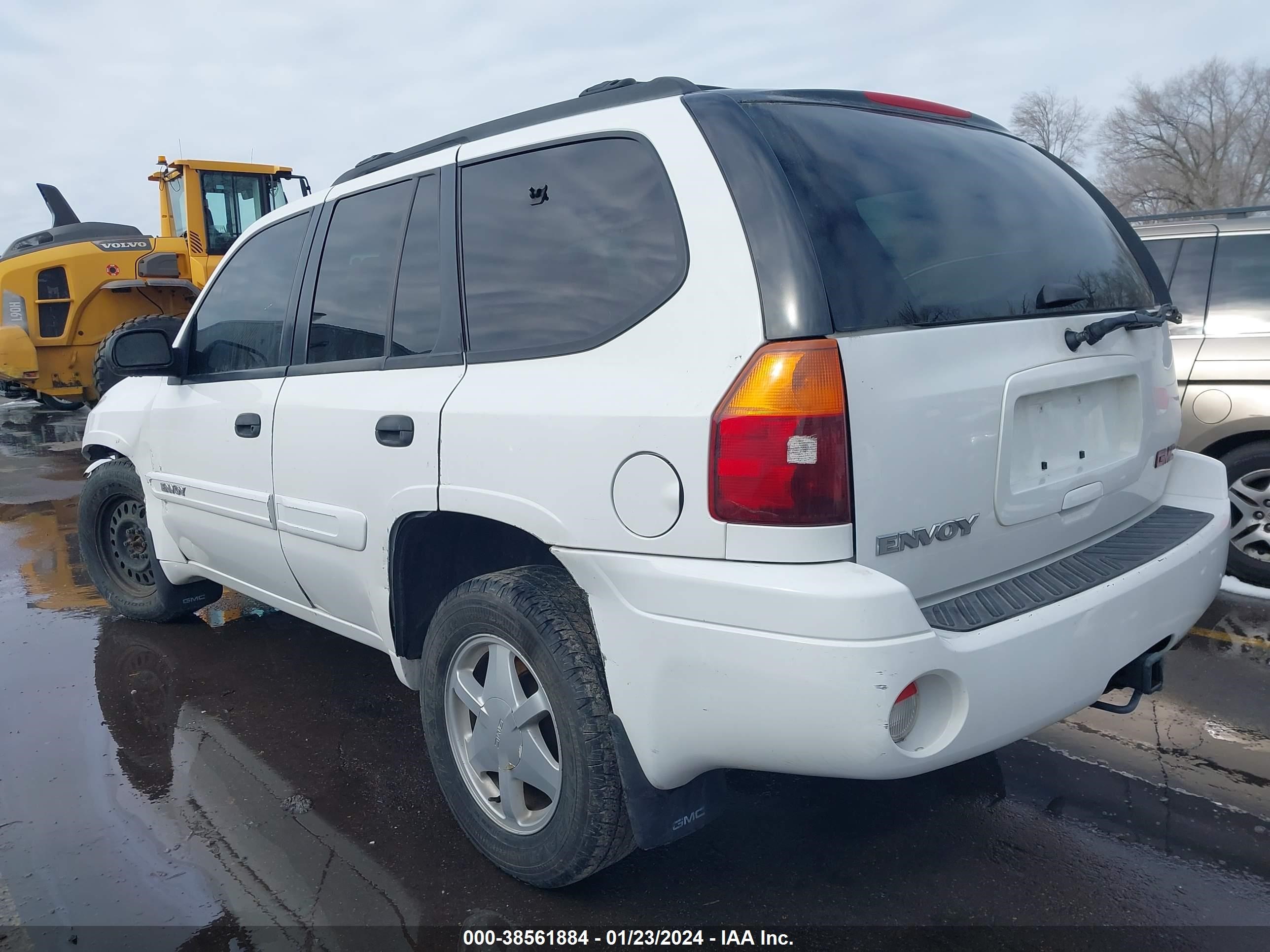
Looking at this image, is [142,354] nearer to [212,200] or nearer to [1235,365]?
[1235,365]

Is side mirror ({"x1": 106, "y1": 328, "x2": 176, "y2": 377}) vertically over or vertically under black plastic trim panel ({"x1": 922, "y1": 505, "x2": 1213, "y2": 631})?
over

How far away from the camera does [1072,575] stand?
2.27m

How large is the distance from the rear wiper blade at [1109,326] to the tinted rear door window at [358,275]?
1.94 metres

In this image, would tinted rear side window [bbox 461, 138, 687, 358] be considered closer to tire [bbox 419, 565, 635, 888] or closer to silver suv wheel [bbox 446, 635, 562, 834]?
tire [bbox 419, 565, 635, 888]

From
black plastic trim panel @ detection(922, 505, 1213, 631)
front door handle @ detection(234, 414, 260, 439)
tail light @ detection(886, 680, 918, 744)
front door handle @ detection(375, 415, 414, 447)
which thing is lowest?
tail light @ detection(886, 680, 918, 744)

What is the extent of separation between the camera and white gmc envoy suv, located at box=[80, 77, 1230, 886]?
1881 mm

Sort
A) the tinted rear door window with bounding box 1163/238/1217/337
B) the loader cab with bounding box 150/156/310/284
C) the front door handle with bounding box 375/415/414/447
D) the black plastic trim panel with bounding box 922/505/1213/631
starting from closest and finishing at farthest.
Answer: the black plastic trim panel with bounding box 922/505/1213/631 < the front door handle with bounding box 375/415/414/447 < the tinted rear door window with bounding box 1163/238/1217/337 < the loader cab with bounding box 150/156/310/284

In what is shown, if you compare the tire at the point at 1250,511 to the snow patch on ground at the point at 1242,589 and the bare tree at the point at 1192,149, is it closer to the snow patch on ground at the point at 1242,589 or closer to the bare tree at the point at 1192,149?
the snow patch on ground at the point at 1242,589

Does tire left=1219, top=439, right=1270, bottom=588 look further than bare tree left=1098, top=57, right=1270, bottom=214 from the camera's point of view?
No

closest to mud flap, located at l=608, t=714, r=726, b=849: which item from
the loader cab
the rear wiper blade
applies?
the rear wiper blade

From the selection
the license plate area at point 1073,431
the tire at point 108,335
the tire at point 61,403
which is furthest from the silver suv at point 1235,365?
the tire at point 61,403

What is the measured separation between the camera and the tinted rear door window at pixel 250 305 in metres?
3.45

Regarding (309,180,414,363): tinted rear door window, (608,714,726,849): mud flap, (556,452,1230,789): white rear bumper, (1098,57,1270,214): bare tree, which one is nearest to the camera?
(556,452,1230,789): white rear bumper

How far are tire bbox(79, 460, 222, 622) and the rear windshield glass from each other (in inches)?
141
